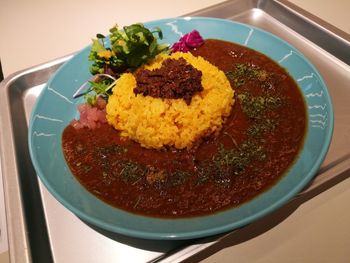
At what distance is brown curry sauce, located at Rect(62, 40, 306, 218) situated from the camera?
1.55m

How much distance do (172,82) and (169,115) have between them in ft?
0.61

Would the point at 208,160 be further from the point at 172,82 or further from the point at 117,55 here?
the point at 117,55

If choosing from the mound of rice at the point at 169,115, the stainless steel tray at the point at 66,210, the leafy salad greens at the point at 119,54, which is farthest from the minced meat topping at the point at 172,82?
the stainless steel tray at the point at 66,210

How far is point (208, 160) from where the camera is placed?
5.70 feet

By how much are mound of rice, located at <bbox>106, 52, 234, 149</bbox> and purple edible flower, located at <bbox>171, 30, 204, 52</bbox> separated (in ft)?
1.49

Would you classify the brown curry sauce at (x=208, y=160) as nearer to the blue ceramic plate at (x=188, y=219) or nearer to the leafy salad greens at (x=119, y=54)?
the blue ceramic plate at (x=188, y=219)

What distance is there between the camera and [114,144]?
188 centimetres

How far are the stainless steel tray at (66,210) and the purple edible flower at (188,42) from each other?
70 cm

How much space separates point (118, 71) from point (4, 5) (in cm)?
174

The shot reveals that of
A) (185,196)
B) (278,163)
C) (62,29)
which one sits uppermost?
(62,29)

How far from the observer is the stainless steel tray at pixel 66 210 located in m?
1.44

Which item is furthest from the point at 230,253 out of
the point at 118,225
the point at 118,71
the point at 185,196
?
the point at 118,71

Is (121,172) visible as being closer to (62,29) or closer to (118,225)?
(118,225)

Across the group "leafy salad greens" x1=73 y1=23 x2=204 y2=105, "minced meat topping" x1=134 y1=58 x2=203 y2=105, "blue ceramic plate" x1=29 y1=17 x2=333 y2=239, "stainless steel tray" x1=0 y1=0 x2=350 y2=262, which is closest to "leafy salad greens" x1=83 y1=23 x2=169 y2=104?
"leafy salad greens" x1=73 y1=23 x2=204 y2=105
